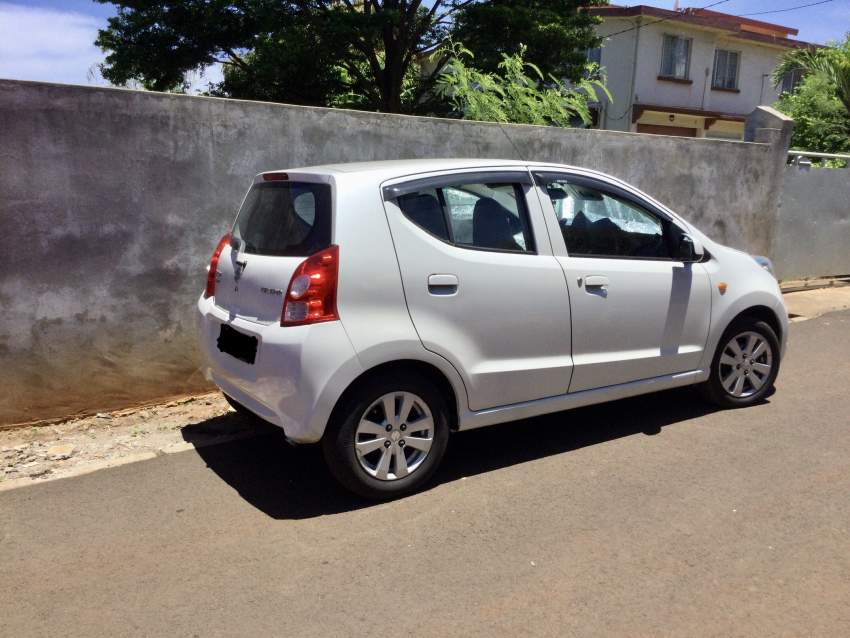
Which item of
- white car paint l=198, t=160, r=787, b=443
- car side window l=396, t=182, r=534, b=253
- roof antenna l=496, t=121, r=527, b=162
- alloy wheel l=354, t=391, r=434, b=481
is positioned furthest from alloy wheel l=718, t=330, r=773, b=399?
roof antenna l=496, t=121, r=527, b=162

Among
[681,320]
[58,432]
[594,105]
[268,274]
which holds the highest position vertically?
[594,105]

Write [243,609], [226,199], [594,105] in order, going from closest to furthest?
[243,609] → [226,199] → [594,105]

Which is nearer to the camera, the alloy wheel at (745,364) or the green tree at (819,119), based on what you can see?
the alloy wheel at (745,364)

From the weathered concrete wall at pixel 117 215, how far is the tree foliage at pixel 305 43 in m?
13.8

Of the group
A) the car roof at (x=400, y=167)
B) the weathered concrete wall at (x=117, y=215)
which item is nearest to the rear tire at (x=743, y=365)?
the car roof at (x=400, y=167)

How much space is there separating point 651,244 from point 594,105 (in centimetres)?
2329

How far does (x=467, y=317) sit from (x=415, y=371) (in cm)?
40

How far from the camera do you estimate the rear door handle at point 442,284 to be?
3.95 m

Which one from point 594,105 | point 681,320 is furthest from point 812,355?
point 594,105

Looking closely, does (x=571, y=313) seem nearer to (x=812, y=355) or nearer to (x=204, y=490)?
(x=204, y=490)

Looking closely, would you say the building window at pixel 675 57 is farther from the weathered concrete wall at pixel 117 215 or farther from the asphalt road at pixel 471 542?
the asphalt road at pixel 471 542

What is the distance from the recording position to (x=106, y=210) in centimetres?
521

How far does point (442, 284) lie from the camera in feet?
13.0

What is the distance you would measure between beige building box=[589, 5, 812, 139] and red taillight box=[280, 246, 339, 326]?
80.1 feet
